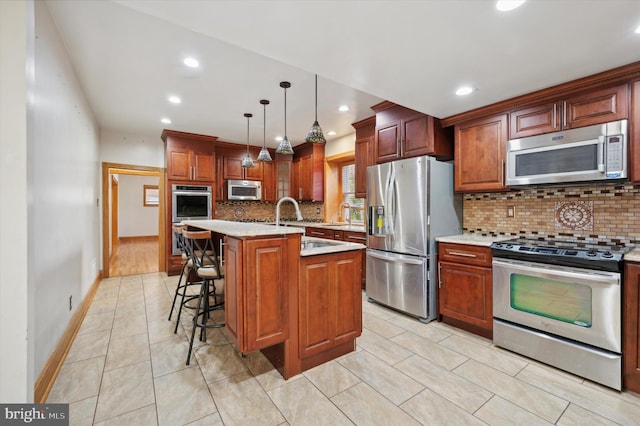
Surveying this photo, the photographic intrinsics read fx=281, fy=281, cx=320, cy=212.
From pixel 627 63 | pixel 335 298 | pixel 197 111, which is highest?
pixel 197 111

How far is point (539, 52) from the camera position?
189 centimetres

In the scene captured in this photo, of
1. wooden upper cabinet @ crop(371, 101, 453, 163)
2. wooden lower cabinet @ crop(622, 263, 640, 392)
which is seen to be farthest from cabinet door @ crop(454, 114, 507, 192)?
wooden lower cabinet @ crop(622, 263, 640, 392)

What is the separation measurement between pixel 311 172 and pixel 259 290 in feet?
12.3

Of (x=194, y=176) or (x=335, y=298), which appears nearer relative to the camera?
(x=335, y=298)

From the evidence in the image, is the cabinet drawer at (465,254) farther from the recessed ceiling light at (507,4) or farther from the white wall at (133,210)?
the white wall at (133,210)

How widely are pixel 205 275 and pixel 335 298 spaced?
1115 millimetres

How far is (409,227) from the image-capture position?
3012 millimetres

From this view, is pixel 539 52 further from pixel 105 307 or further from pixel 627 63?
pixel 105 307

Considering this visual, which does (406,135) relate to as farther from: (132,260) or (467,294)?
(132,260)

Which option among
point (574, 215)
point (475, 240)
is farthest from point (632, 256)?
point (475, 240)

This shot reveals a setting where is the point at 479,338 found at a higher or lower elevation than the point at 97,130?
lower

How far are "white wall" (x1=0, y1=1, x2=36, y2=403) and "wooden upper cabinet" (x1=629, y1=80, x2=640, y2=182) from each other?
11.7 feet

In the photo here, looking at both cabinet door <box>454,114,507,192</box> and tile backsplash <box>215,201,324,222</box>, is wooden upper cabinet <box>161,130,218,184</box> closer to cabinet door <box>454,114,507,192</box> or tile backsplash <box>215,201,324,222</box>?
tile backsplash <box>215,201,324,222</box>

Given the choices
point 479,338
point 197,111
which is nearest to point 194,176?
point 197,111
